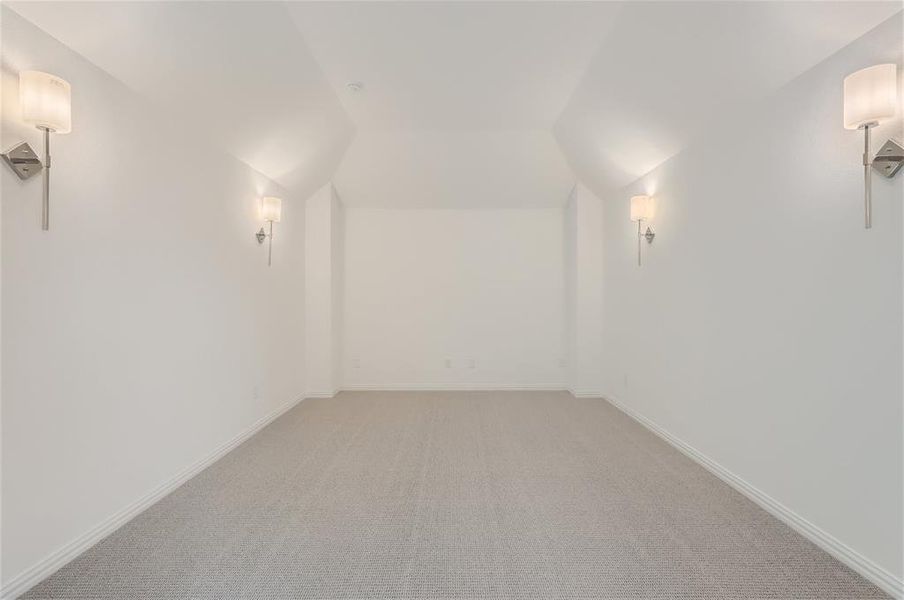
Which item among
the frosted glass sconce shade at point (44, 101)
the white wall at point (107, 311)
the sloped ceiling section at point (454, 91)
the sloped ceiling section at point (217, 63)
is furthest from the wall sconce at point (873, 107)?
the white wall at point (107, 311)

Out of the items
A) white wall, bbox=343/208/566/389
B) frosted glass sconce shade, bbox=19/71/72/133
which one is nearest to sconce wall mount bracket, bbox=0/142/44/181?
frosted glass sconce shade, bbox=19/71/72/133

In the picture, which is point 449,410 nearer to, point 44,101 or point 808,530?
point 808,530

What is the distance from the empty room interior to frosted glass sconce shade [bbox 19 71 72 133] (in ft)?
0.04

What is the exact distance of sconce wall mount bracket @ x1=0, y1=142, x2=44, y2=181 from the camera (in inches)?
64.8

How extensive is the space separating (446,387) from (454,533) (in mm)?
3483

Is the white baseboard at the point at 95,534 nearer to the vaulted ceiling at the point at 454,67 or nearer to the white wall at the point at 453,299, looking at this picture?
the vaulted ceiling at the point at 454,67

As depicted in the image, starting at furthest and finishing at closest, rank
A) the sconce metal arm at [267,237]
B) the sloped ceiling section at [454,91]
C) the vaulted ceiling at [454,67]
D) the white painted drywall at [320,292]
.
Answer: the white painted drywall at [320,292] < the sconce metal arm at [267,237] < the sloped ceiling section at [454,91] < the vaulted ceiling at [454,67]

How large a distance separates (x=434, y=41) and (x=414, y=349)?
11.7ft

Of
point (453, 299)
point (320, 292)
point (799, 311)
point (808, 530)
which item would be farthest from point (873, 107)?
point (320, 292)

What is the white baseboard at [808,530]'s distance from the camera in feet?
5.43

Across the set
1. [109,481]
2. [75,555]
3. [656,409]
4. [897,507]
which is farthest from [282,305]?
[897,507]

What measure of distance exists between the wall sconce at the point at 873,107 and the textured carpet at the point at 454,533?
150 centimetres

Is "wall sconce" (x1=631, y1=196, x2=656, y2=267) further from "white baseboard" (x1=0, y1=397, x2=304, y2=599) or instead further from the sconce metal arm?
"white baseboard" (x1=0, y1=397, x2=304, y2=599)

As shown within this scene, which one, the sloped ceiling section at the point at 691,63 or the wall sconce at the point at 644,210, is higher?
the sloped ceiling section at the point at 691,63
